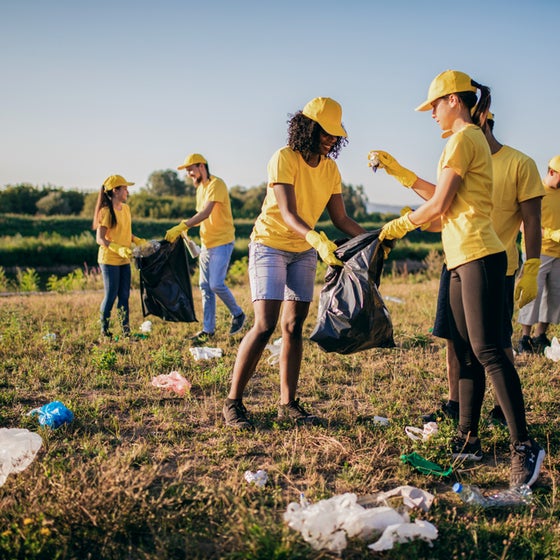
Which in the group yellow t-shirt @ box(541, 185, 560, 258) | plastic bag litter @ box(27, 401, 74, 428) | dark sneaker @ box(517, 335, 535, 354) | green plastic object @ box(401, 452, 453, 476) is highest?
yellow t-shirt @ box(541, 185, 560, 258)

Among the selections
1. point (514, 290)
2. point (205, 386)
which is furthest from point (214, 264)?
point (514, 290)

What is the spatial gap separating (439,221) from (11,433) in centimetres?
249

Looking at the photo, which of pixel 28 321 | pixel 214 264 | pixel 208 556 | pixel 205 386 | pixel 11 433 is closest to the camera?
pixel 208 556

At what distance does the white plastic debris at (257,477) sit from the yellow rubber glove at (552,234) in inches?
143

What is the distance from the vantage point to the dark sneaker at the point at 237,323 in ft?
19.2

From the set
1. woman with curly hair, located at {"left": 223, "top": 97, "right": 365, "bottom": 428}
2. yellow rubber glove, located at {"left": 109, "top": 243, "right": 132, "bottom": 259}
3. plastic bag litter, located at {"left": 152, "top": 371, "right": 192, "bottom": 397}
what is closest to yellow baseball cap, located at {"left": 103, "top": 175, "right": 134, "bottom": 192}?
yellow rubber glove, located at {"left": 109, "top": 243, "right": 132, "bottom": 259}

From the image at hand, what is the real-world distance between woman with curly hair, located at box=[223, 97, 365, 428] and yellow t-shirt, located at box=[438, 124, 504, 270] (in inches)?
26.2

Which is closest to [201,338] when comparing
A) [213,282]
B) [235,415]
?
[213,282]

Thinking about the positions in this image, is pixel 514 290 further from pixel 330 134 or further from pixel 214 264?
pixel 214 264

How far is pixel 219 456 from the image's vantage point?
291 cm

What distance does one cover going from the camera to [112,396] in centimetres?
386

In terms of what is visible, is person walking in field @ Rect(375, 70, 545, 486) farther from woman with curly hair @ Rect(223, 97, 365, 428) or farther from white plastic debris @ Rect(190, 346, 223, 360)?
white plastic debris @ Rect(190, 346, 223, 360)

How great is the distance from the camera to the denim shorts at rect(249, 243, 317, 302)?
10.7ft

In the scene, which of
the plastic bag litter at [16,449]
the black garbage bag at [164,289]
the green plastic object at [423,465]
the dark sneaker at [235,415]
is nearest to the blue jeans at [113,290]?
the black garbage bag at [164,289]
